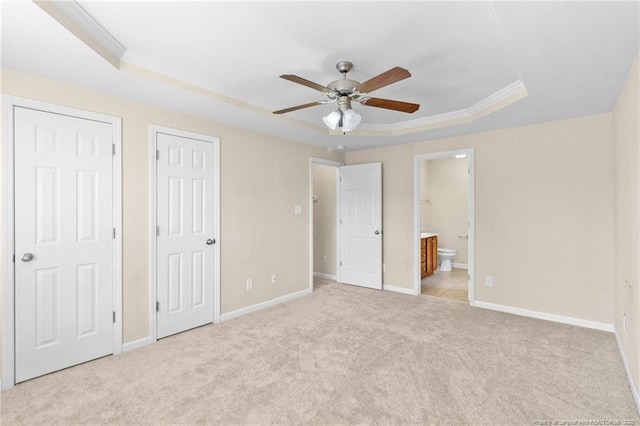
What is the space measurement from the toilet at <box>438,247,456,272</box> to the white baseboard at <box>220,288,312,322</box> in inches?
123

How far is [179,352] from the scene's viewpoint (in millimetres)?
2844

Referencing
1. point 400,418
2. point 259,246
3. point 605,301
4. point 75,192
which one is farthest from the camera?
point 259,246

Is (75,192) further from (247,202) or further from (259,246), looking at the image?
(259,246)

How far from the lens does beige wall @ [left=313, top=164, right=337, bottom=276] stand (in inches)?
225

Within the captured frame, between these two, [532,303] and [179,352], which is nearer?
[179,352]

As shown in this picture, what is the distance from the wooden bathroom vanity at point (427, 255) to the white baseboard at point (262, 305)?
213cm

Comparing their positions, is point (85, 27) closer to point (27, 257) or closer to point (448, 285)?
point (27, 257)

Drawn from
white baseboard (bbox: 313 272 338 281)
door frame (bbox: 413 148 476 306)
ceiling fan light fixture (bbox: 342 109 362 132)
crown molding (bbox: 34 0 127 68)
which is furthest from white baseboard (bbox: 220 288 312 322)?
crown molding (bbox: 34 0 127 68)

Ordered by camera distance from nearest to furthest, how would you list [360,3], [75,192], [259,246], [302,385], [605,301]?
[360,3], [302,385], [75,192], [605,301], [259,246]

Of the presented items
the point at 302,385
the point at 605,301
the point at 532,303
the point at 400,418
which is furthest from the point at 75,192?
the point at 605,301

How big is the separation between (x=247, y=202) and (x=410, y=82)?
7.53ft

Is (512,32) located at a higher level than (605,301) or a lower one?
higher

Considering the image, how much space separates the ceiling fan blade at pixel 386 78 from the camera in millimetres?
1890

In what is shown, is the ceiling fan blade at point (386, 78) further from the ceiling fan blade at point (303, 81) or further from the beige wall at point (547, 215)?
the beige wall at point (547, 215)
